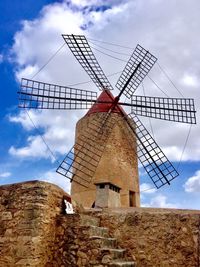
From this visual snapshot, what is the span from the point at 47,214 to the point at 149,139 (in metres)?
6.41

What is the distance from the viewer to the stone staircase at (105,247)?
11.5 feet

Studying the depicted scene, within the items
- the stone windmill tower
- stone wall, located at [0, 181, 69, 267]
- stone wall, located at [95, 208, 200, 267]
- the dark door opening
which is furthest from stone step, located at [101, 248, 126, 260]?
the dark door opening

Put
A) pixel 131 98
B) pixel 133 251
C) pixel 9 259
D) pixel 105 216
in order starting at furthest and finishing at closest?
pixel 131 98
pixel 105 216
pixel 133 251
pixel 9 259

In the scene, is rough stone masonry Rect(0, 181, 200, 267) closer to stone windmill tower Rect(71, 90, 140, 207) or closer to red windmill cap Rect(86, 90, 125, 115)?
stone windmill tower Rect(71, 90, 140, 207)

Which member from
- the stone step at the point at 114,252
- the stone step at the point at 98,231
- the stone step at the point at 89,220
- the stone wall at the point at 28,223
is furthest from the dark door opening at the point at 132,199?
the stone step at the point at 114,252

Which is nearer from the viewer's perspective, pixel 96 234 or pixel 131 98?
pixel 96 234

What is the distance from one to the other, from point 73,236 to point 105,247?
40 cm

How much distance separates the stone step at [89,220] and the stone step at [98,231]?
13 centimetres

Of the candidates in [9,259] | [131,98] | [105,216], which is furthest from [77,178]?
[9,259]

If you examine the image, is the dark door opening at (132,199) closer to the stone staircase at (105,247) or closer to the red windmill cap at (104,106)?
the red windmill cap at (104,106)

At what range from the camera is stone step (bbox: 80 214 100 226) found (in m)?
3.95

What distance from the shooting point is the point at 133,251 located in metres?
3.95

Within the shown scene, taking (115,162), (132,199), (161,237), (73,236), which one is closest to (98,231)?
(73,236)

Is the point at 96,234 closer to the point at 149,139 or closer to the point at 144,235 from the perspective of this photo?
the point at 144,235
